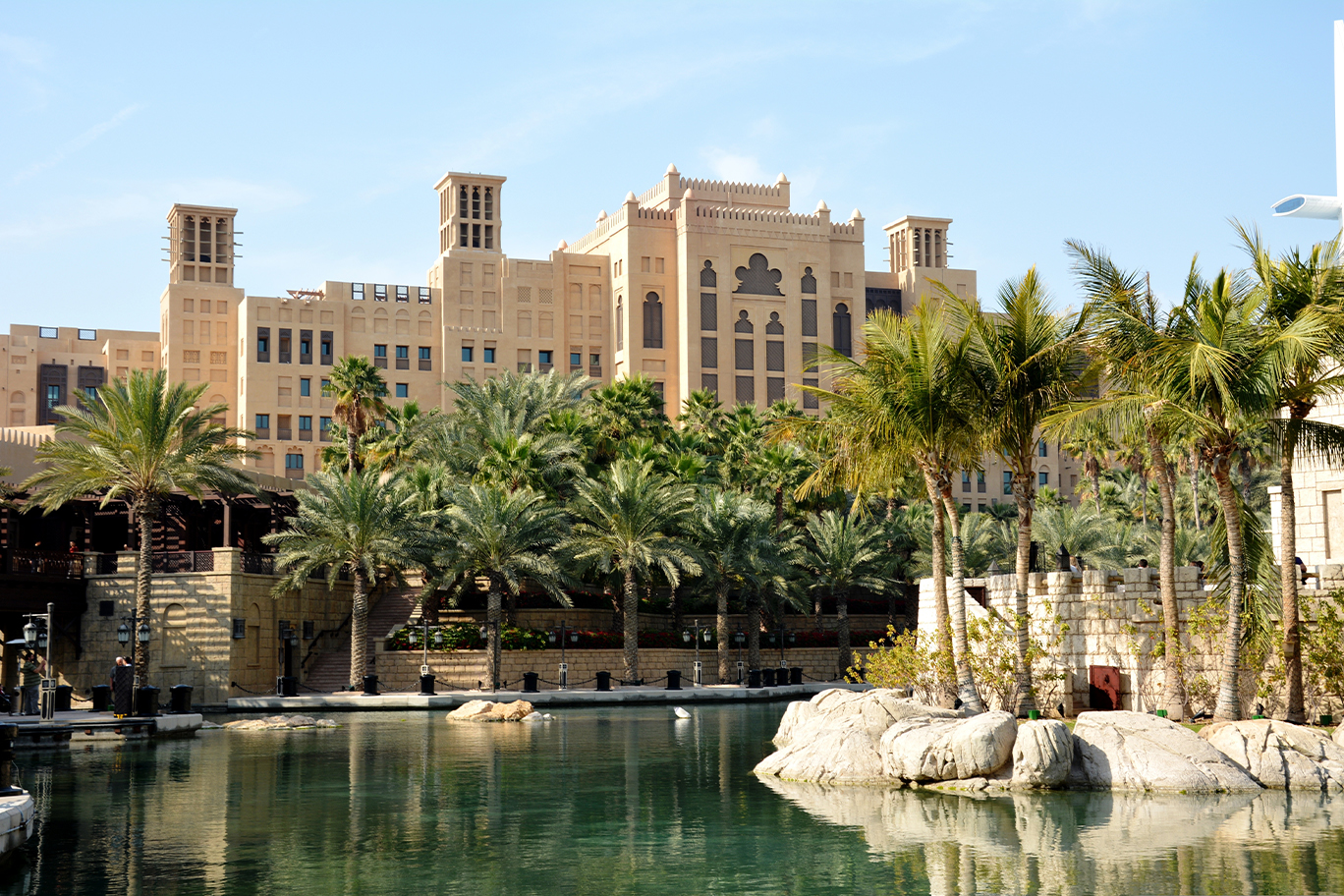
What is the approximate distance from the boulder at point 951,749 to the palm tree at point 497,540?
23.4 m

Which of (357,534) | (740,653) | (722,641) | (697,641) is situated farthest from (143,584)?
(740,653)

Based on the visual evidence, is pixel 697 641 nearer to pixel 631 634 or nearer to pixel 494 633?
pixel 631 634

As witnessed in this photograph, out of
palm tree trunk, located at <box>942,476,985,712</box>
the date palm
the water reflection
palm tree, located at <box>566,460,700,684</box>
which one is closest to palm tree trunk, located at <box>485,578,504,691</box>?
the date palm

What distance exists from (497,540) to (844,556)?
1389 centimetres

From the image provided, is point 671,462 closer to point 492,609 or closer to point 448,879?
point 492,609

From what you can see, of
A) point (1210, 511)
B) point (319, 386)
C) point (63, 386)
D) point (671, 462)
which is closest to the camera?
point (671, 462)

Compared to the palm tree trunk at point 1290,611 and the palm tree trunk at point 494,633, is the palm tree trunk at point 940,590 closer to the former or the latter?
the palm tree trunk at point 1290,611

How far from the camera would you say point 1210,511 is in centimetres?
5719

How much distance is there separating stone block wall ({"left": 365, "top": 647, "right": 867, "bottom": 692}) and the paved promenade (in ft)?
7.21

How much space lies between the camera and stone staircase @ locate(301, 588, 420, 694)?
43844 millimetres

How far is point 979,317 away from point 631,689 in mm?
22691

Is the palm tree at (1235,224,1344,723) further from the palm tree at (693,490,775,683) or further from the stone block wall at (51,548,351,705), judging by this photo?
the stone block wall at (51,548,351,705)

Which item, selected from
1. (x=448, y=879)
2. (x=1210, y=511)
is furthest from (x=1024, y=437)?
(x=1210, y=511)

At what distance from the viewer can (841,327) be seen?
302 feet
